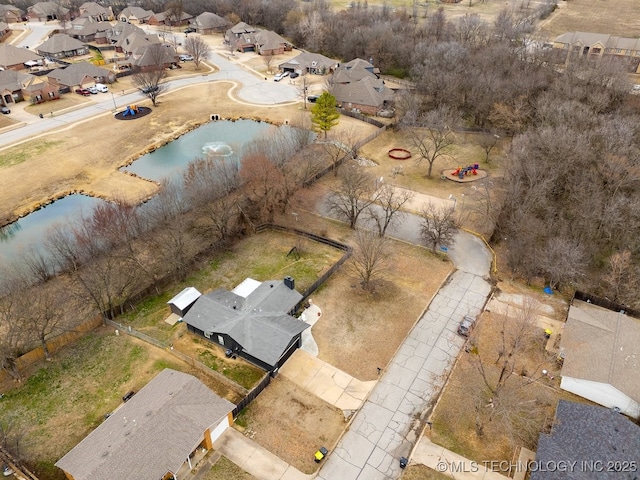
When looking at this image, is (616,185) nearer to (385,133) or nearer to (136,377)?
(385,133)

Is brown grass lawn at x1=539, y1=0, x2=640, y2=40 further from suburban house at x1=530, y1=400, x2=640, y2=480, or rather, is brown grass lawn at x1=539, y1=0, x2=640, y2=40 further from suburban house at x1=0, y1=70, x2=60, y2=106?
suburban house at x1=0, y1=70, x2=60, y2=106

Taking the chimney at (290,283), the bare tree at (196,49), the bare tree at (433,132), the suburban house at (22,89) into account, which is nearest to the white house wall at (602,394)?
the chimney at (290,283)

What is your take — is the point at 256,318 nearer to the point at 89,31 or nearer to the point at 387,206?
the point at 387,206

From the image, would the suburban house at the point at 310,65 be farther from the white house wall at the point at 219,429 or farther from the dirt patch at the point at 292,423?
the white house wall at the point at 219,429

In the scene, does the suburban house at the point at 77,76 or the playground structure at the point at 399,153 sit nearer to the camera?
the playground structure at the point at 399,153

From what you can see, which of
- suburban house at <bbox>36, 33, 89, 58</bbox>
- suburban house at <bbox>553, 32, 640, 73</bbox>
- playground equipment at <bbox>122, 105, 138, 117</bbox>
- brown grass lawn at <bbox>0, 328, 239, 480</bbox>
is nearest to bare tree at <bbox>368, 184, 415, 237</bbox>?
brown grass lawn at <bbox>0, 328, 239, 480</bbox>
